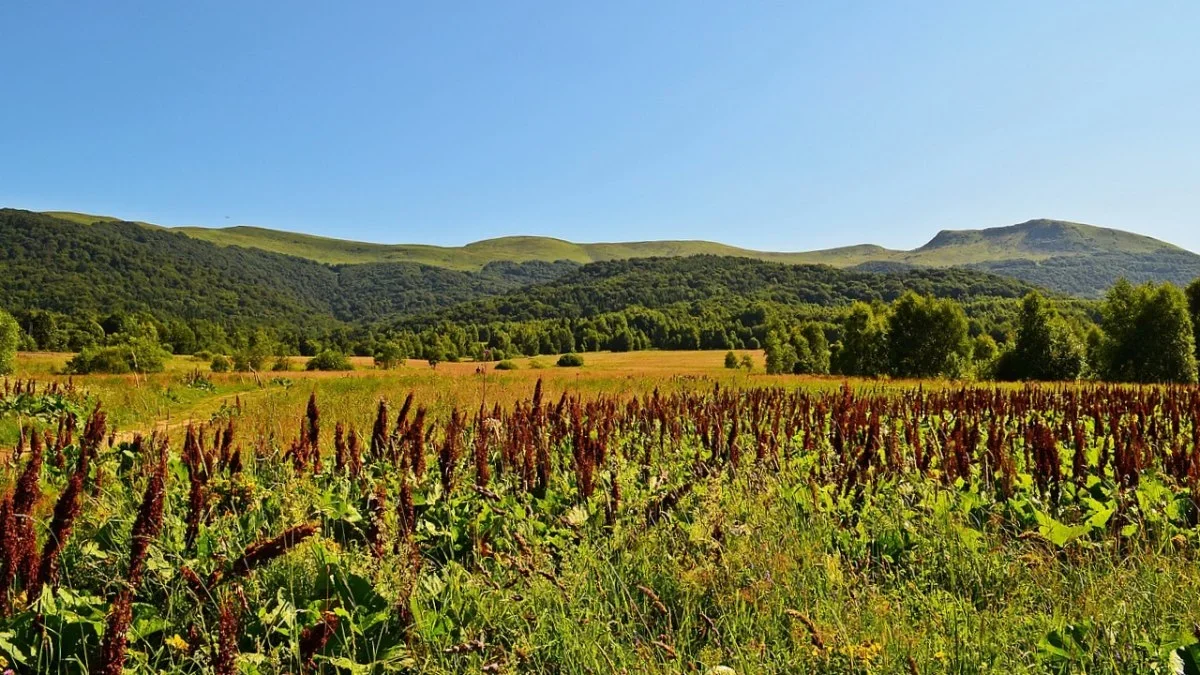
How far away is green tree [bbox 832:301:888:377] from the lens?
64.0 m

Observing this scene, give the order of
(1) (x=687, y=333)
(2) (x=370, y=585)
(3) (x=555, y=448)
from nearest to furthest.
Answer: (2) (x=370, y=585) < (3) (x=555, y=448) < (1) (x=687, y=333)

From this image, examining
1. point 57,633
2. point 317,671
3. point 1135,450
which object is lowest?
point 317,671

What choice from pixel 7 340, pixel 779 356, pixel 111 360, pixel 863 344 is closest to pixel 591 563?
pixel 7 340

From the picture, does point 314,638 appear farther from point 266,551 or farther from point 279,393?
point 279,393

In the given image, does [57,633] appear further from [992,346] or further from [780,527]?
[992,346]

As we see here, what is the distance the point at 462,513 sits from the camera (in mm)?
4371

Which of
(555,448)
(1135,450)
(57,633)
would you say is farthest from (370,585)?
(1135,450)

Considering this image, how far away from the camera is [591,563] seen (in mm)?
3746

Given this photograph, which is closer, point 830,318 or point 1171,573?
point 1171,573

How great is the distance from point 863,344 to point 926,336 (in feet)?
27.7

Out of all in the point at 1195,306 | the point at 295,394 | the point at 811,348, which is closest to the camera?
the point at 295,394

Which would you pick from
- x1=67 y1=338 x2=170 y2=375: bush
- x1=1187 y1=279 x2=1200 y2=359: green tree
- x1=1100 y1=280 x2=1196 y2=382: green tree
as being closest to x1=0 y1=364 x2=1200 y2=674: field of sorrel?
x1=67 y1=338 x2=170 y2=375: bush

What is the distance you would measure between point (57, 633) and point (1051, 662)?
410cm

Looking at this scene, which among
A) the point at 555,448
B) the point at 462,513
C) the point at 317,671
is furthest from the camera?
the point at 555,448
